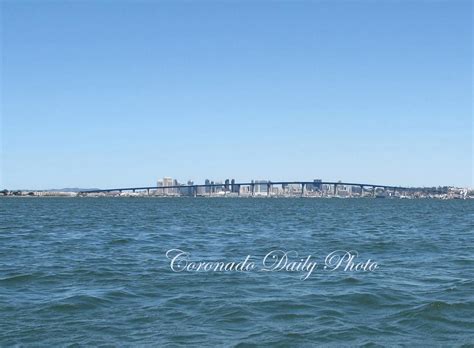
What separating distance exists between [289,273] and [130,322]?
7.99 meters

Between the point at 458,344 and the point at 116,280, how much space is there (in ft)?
35.4

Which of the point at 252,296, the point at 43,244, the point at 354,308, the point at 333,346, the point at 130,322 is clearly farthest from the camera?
the point at 43,244

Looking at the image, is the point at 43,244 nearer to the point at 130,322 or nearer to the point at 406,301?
the point at 130,322

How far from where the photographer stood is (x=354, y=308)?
47.5 ft

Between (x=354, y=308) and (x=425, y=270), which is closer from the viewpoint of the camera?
(x=354, y=308)

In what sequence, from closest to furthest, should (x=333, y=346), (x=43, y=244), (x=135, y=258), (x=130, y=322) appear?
(x=333, y=346) < (x=130, y=322) < (x=135, y=258) < (x=43, y=244)

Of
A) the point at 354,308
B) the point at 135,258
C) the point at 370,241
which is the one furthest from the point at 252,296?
the point at 370,241

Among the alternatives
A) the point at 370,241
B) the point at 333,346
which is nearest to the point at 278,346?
the point at 333,346

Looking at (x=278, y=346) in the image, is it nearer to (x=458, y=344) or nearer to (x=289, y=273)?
(x=458, y=344)

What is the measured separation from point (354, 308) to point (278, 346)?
3.71 m

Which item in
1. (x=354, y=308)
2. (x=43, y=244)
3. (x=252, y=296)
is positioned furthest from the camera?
(x=43, y=244)

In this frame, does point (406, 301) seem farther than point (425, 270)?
No

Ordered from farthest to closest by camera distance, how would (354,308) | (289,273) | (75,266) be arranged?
(75,266)
(289,273)
(354,308)

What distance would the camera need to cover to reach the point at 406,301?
15.2 m
